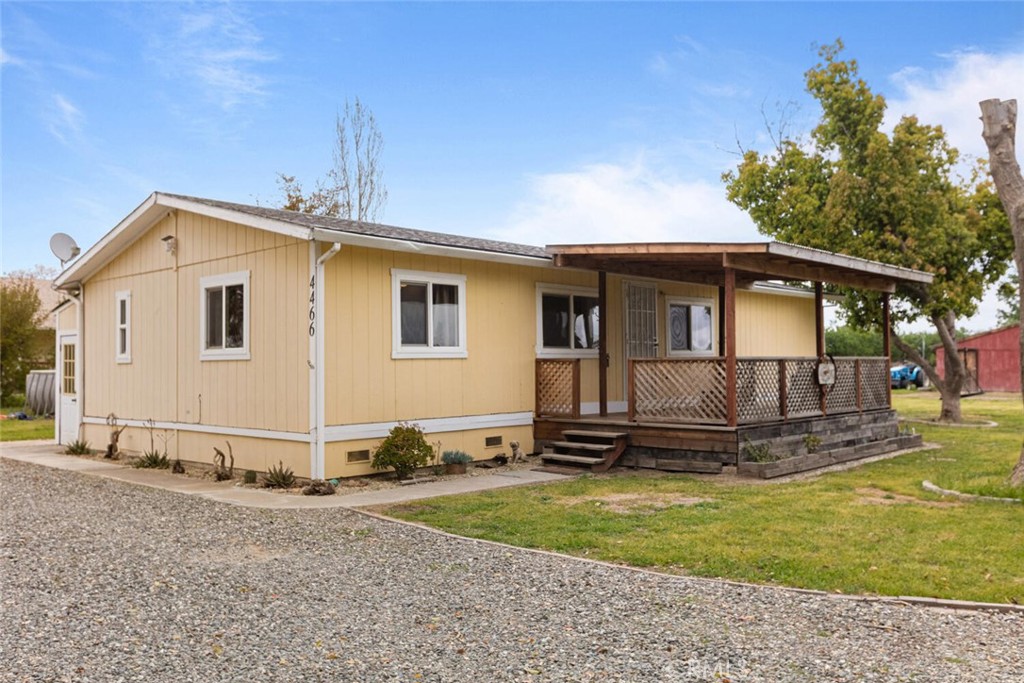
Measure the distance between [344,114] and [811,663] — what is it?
101ft

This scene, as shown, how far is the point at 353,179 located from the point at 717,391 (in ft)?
78.8

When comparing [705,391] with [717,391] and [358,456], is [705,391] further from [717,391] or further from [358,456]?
[358,456]

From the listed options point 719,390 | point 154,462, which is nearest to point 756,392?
point 719,390

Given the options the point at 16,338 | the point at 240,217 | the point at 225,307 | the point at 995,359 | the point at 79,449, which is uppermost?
the point at 240,217

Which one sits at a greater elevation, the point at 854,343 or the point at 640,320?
the point at 854,343

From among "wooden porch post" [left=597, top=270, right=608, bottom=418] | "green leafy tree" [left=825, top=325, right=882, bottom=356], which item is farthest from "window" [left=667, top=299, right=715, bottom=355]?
"green leafy tree" [left=825, top=325, right=882, bottom=356]

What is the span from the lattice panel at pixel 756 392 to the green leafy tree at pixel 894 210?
8388 millimetres

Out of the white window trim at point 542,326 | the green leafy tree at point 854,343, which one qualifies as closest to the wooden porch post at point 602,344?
the white window trim at point 542,326

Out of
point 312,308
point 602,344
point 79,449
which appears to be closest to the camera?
point 312,308

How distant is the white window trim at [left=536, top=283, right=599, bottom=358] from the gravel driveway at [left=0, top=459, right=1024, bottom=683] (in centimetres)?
641

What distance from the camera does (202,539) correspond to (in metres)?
7.16

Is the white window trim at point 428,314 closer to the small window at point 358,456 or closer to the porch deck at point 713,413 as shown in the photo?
the small window at point 358,456

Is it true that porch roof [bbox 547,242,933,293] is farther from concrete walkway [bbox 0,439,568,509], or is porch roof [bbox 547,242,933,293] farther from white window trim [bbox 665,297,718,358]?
concrete walkway [bbox 0,439,568,509]

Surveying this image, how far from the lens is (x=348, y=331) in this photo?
10.4 metres
